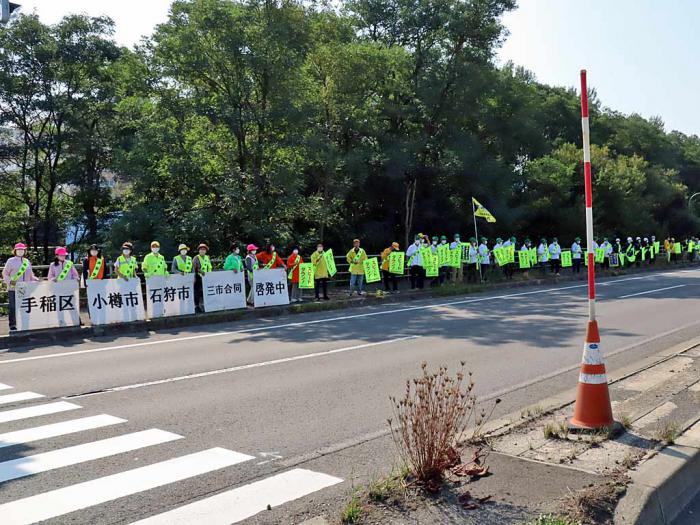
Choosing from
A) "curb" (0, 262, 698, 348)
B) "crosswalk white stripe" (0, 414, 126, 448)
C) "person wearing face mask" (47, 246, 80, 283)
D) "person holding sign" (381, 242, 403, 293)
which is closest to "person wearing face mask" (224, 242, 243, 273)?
"curb" (0, 262, 698, 348)

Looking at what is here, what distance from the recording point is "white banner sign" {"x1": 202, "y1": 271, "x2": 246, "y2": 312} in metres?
15.8

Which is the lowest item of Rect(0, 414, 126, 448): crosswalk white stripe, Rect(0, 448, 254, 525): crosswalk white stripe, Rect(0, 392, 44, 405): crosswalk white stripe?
Rect(0, 448, 254, 525): crosswalk white stripe

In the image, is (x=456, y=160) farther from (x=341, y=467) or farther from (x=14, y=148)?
(x=341, y=467)

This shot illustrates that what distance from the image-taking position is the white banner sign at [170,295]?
48.1 feet

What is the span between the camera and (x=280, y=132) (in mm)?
20953

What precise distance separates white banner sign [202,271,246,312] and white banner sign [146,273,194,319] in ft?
1.44

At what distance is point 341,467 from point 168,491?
4.48 ft

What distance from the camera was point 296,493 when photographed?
15.1 ft

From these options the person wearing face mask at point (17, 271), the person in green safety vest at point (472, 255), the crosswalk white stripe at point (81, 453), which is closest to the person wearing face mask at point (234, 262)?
the person wearing face mask at point (17, 271)

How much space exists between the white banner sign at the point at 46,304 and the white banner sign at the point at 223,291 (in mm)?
3296

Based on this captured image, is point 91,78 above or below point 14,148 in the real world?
above

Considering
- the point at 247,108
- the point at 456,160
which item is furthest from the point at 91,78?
the point at 456,160

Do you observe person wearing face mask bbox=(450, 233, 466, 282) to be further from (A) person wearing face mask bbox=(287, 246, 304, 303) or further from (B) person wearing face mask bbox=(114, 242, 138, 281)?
(B) person wearing face mask bbox=(114, 242, 138, 281)

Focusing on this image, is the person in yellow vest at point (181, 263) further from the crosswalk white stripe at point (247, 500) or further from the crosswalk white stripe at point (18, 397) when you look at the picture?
the crosswalk white stripe at point (247, 500)
